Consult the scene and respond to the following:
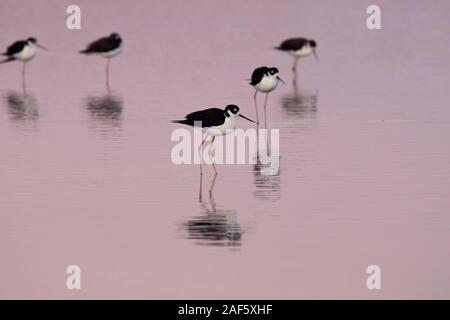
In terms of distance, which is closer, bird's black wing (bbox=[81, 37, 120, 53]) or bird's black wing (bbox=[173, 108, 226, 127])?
bird's black wing (bbox=[173, 108, 226, 127])

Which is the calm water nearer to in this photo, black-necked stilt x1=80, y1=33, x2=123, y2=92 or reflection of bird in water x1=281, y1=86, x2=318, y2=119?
reflection of bird in water x1=281, y1=86, x2=318, y2=119

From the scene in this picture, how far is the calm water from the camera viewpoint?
37.8 ft

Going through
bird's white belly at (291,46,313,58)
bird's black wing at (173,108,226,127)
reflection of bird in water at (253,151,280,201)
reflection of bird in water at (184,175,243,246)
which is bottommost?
reflection of bird in water at (184,175,243,246)

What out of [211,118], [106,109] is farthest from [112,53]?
[211,118]

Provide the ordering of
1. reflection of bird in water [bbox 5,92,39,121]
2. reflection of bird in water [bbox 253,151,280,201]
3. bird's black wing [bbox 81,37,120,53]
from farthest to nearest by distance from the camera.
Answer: bird's black wing [bbox 81,37,120,53]
reflection of bird in water [bbox 5,92,39,121]
reflection of bird in water [bbox 253,151,280,201]

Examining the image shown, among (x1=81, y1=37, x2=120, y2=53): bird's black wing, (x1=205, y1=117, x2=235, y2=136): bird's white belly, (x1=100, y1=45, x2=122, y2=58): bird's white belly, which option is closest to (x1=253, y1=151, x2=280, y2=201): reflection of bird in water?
(x1=205, y1=117, x2=235, y2=136): bird's white belly

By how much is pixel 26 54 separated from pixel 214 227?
16.2m

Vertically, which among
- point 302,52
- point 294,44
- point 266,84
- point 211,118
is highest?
point 294,44

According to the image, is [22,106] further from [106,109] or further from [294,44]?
[294,44]

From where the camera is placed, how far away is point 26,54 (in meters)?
28.6

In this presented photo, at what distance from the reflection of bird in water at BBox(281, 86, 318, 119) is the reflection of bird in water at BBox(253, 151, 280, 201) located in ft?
13.0

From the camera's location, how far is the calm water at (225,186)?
11.5 metres

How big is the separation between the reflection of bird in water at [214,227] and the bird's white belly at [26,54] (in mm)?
15041

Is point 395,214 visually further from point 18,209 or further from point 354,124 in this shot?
point 354,124
